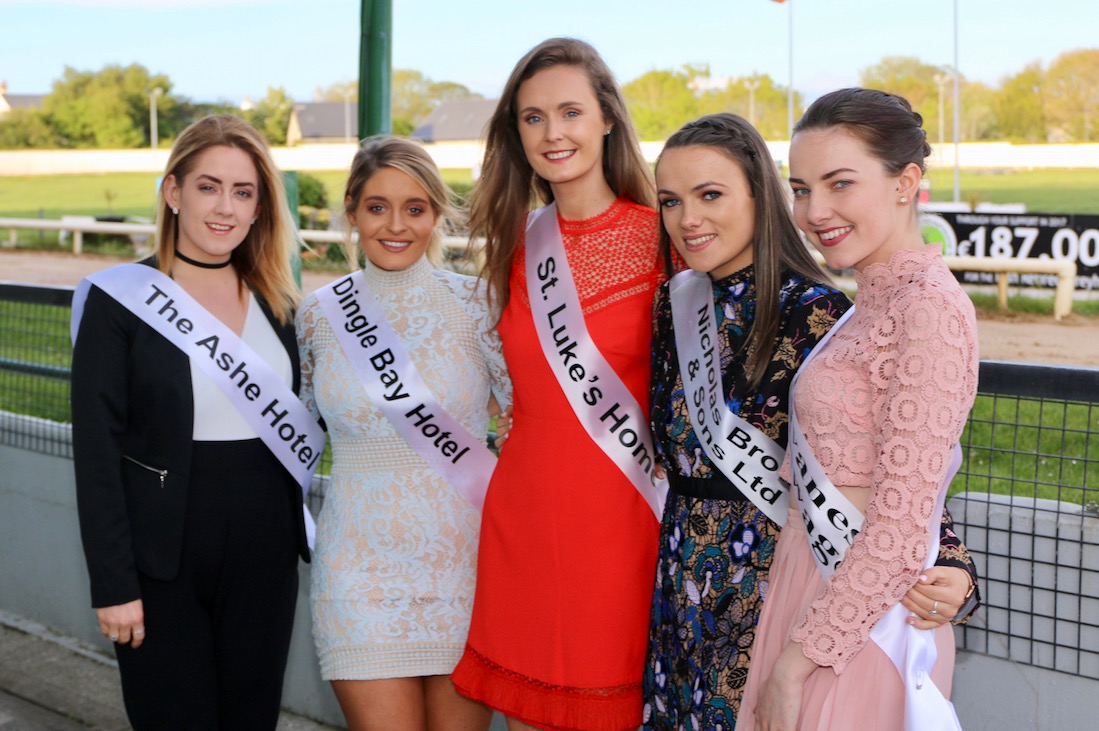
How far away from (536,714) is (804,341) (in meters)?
1.02

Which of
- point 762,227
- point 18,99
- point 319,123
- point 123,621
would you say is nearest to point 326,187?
point 123,621

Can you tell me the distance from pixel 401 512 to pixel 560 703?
598mm

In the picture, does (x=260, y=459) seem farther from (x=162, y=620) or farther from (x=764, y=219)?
(x=764, y=219)

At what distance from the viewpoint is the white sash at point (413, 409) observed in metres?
2.74

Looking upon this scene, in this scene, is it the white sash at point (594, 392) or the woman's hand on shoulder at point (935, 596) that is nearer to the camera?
the woman's hand on shoulder at point (935, 596)

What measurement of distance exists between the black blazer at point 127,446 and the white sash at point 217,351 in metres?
0.04

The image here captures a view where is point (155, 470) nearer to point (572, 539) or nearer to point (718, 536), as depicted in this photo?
point (572, 539)

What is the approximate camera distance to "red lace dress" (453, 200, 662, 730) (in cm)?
242

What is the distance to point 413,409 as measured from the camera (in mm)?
2746

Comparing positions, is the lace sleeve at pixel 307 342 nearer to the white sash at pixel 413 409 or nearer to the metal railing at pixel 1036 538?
the white sash at pixel 413 409

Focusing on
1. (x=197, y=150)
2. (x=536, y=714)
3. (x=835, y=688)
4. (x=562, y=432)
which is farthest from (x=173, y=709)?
(x=835, y=688)

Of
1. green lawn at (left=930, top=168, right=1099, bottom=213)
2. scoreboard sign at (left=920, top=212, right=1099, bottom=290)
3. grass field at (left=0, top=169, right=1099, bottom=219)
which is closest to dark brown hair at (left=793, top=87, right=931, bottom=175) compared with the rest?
scoreboard sign at (left=920, top=212, right=1099, bottom=290)

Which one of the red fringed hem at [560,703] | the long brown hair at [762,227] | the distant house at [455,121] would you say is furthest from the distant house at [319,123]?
the long brown hair at [762,227]

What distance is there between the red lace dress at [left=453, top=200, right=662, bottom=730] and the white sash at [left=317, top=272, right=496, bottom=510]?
0.17 meters
